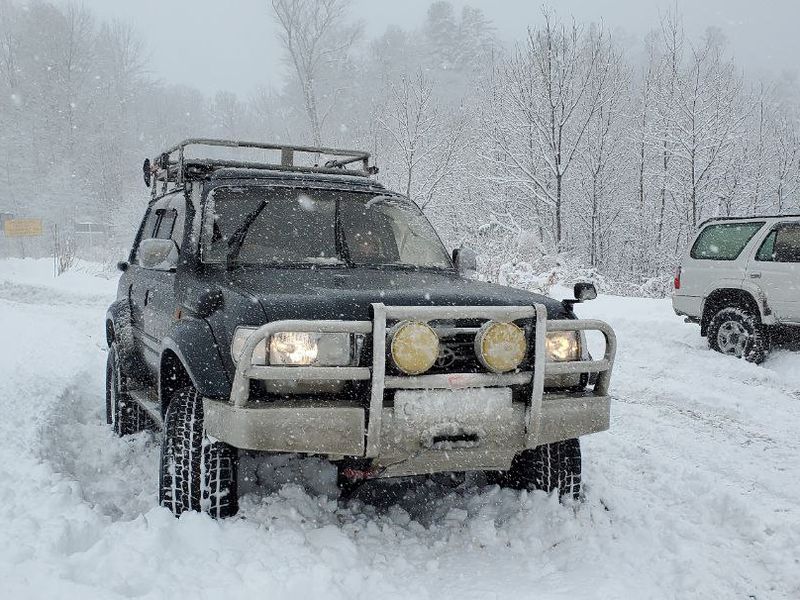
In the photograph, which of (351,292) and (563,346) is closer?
(351,292)

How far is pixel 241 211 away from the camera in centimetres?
439

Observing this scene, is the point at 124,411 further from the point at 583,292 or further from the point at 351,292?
the point at 583,292

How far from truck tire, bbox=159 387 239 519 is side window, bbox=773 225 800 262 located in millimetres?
7512

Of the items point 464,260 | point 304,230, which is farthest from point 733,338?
point 304,230

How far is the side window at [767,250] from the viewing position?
29.0ft

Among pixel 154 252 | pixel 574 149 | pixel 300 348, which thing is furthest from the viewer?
pixel 574 149

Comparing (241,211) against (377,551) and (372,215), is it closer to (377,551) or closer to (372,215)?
(372,215)

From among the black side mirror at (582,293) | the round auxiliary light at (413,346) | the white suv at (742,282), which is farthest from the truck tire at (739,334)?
the round auxiliary light at (413,346)

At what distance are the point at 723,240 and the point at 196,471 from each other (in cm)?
817

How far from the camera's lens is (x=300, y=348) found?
10.7 ft

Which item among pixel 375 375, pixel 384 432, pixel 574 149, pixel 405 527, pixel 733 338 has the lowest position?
pixel 405 527

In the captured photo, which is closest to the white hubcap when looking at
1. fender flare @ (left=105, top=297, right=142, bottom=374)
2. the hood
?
the hood

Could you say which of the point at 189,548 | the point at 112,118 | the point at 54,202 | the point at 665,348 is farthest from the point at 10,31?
the point at 189,548

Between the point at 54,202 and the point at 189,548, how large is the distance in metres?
48.1
